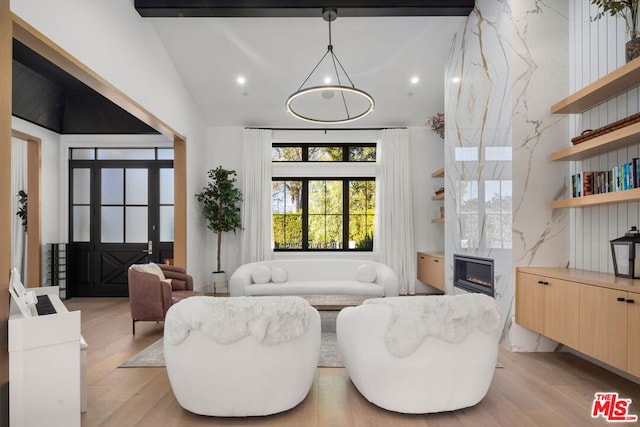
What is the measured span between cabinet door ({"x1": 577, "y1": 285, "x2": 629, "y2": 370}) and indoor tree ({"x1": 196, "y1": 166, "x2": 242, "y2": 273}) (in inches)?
200

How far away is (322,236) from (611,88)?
4974 millimetres

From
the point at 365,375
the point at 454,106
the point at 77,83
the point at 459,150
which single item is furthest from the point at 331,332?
the point at 77,83

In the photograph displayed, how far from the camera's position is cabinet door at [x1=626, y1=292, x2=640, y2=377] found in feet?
8.02

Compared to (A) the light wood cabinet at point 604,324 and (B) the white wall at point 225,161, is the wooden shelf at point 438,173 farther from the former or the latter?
(A) the light wood cabinet at point 604,324

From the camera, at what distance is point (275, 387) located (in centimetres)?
237

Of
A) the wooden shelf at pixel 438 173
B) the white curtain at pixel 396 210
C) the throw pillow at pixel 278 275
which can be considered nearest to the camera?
the throw pillow at pixel 278 275

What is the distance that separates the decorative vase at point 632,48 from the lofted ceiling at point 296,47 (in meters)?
2.26

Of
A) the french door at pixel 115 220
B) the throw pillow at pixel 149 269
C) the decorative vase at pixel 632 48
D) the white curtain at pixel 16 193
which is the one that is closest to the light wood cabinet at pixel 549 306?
the decorative vase at pixel 632 48

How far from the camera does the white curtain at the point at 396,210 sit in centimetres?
687

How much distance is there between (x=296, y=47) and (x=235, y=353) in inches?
175

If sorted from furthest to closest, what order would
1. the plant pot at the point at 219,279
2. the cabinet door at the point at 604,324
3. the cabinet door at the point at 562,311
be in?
1. the plant pot at the point at 219,279
2. the cabinet door at the point at 562,311
3. the cabinet door at the point at 604,324

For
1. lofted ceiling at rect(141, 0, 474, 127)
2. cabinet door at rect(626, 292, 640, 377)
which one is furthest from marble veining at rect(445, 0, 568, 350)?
cabinet door at rect(626, 292, 640, 377)

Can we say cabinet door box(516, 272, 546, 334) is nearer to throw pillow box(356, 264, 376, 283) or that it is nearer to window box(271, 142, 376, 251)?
throw pillow box(356, 264, 376, 283)

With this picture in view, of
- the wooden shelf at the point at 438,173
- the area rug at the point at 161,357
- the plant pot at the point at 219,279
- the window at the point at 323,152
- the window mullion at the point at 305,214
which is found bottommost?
the area rug at the point at 161,357
